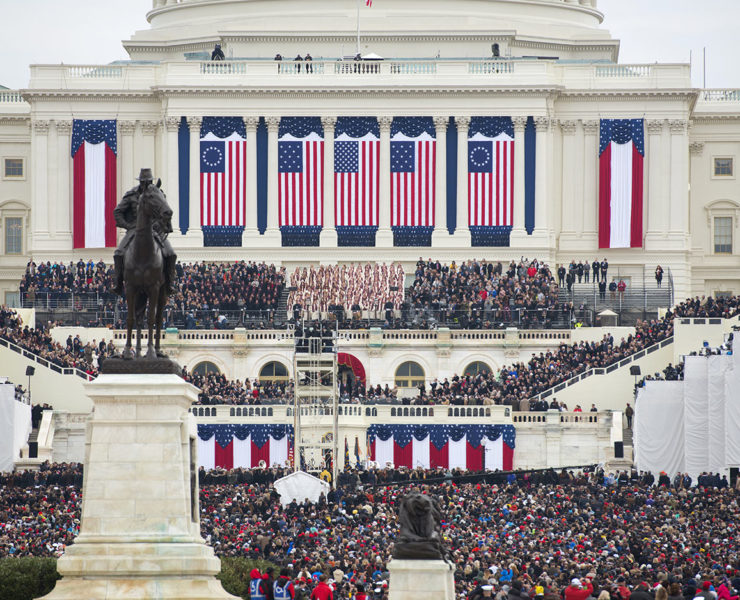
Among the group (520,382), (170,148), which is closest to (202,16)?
(170,148)

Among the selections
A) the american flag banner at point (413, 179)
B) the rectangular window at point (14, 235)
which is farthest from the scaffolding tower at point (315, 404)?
the rectangular window at point (14, 235)

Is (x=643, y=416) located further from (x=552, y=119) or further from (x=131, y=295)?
(x=131, y=295)

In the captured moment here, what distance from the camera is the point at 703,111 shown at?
13800 cm

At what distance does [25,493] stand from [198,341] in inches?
1357

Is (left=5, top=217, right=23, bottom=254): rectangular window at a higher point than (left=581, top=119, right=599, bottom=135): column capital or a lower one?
lower

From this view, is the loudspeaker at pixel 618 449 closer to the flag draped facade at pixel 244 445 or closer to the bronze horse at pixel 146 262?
the flag draped facade at pixel 244 445

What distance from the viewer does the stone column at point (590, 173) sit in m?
133

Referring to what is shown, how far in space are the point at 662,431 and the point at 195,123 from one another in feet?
158

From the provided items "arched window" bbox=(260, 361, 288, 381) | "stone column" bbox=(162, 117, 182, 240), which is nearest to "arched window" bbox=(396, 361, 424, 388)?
"arched window" bbox=(260, 361, 288, 381)

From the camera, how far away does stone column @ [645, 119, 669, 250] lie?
131750mm

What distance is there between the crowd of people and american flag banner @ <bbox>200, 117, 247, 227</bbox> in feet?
27.7

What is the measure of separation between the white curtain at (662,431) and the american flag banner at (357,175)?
39.8m

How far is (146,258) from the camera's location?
36.9 m

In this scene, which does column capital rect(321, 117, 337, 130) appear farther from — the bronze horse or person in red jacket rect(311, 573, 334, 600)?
the bronze horse
